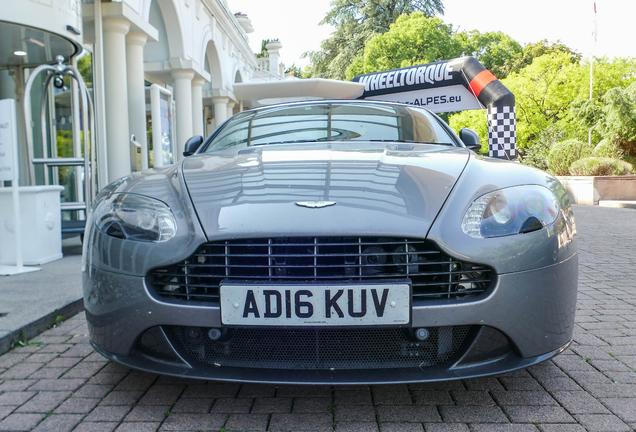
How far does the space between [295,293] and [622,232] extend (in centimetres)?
760

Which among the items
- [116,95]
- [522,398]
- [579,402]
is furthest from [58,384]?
[116,95]

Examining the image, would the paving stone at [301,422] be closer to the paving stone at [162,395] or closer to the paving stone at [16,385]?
the paving stone at [162,395]

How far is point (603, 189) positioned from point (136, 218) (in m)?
15.0

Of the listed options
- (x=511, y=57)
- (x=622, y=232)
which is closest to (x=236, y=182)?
(x=622, y=232)

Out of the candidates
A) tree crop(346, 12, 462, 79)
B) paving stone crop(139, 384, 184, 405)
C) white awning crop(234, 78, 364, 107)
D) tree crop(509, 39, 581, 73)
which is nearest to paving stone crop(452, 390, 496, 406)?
paving stone crop(139, 384, 184, 405)

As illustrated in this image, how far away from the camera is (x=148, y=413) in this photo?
6.19 ft

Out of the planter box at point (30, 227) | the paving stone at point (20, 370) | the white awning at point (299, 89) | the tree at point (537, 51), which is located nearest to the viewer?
the paving stone at point (20, 370)

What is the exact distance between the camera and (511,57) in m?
40.8

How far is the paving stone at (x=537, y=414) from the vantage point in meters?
1.79

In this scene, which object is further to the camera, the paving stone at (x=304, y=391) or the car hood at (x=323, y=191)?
the paving stone at (x=304, y=391)

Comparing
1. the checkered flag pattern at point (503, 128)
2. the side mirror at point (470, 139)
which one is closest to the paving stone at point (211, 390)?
the side mirror at point (470, 139)

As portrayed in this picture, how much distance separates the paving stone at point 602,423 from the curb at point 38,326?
2.49 meters

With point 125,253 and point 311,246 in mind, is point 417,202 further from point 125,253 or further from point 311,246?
point 125,253

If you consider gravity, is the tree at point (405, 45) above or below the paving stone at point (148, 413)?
above
